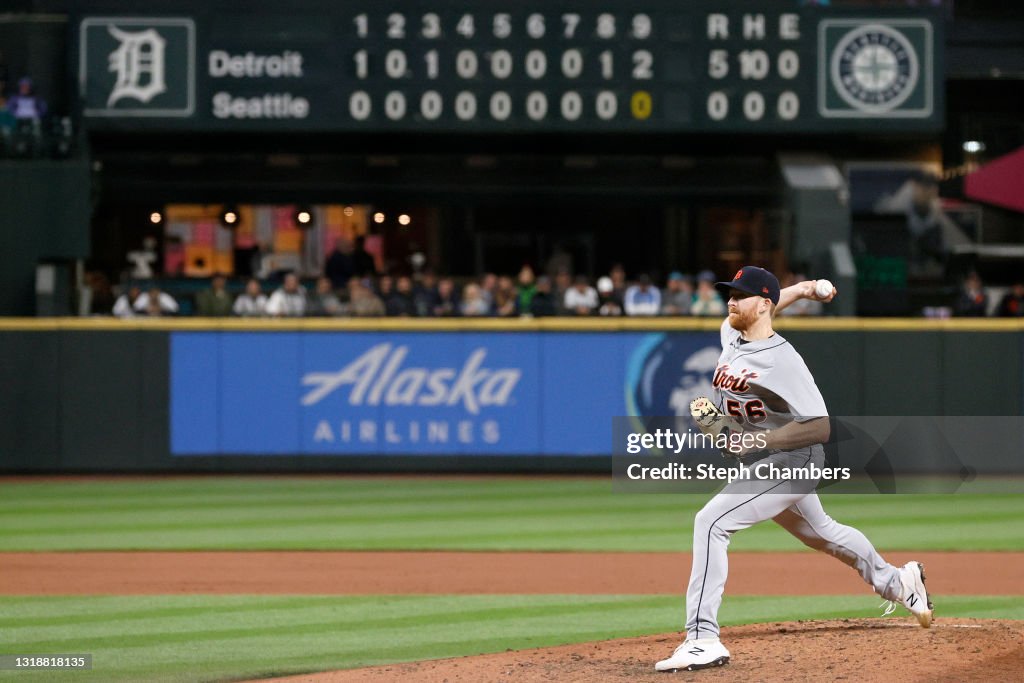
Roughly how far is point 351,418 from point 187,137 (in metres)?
5.94

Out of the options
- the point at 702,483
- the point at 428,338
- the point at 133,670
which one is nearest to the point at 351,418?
the point at 428,338

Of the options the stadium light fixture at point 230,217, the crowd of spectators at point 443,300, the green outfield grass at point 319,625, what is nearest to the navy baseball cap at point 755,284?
the green outfield grass at point 319,625

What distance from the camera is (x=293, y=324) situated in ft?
50.0

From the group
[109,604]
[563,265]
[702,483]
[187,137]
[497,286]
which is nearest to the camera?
[109,604]

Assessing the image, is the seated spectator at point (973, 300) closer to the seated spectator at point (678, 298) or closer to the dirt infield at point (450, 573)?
the seated spectator at point (678, 298)

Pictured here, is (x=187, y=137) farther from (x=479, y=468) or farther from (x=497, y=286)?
(x=479, y=468)

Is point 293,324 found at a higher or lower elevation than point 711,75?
lower

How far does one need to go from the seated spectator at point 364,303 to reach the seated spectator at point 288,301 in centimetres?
58

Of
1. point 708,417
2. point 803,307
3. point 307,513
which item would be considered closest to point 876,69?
point 803,307

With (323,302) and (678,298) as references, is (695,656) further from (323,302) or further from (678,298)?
(323,302)

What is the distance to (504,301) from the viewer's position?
54.7 ft

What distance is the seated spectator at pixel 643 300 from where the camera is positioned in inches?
658

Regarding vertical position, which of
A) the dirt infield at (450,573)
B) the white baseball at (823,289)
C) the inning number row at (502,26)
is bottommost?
the dirt infield at (450,573)

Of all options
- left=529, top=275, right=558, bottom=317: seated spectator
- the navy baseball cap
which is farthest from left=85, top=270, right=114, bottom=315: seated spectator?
the navy baseball cap
